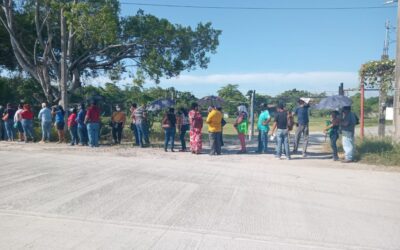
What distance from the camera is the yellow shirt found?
13.9 meters

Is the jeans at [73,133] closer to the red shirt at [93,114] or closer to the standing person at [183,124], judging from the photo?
the red shirt at [93,114]

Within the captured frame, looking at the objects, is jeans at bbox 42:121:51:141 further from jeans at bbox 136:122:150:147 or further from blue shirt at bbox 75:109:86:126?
jeans at bbox 136:122:150:147

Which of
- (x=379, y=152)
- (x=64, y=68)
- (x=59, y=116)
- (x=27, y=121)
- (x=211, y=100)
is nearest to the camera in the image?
(x=379, y=152)

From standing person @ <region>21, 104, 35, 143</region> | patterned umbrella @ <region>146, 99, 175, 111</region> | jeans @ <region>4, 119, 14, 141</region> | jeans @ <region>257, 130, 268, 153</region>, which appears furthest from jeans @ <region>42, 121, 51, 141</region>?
jeans @ <region>257, 130, 268, 153</region>

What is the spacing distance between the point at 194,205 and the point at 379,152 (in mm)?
7807

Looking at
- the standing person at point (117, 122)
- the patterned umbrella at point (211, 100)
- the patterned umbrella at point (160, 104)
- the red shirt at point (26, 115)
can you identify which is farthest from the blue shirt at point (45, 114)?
the patterned umbrella at point (211, 100)

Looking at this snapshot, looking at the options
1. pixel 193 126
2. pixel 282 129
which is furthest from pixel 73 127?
pixel 282 129

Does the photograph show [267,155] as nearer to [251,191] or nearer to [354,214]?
[251,191]

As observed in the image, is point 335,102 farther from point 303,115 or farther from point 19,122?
point 19,122

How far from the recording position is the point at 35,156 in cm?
1266

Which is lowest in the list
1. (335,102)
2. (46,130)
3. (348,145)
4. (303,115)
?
(348,145)

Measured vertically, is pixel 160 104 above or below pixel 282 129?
above

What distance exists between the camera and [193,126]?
46.8 ft

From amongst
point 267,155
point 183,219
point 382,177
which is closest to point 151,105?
point 267,155
